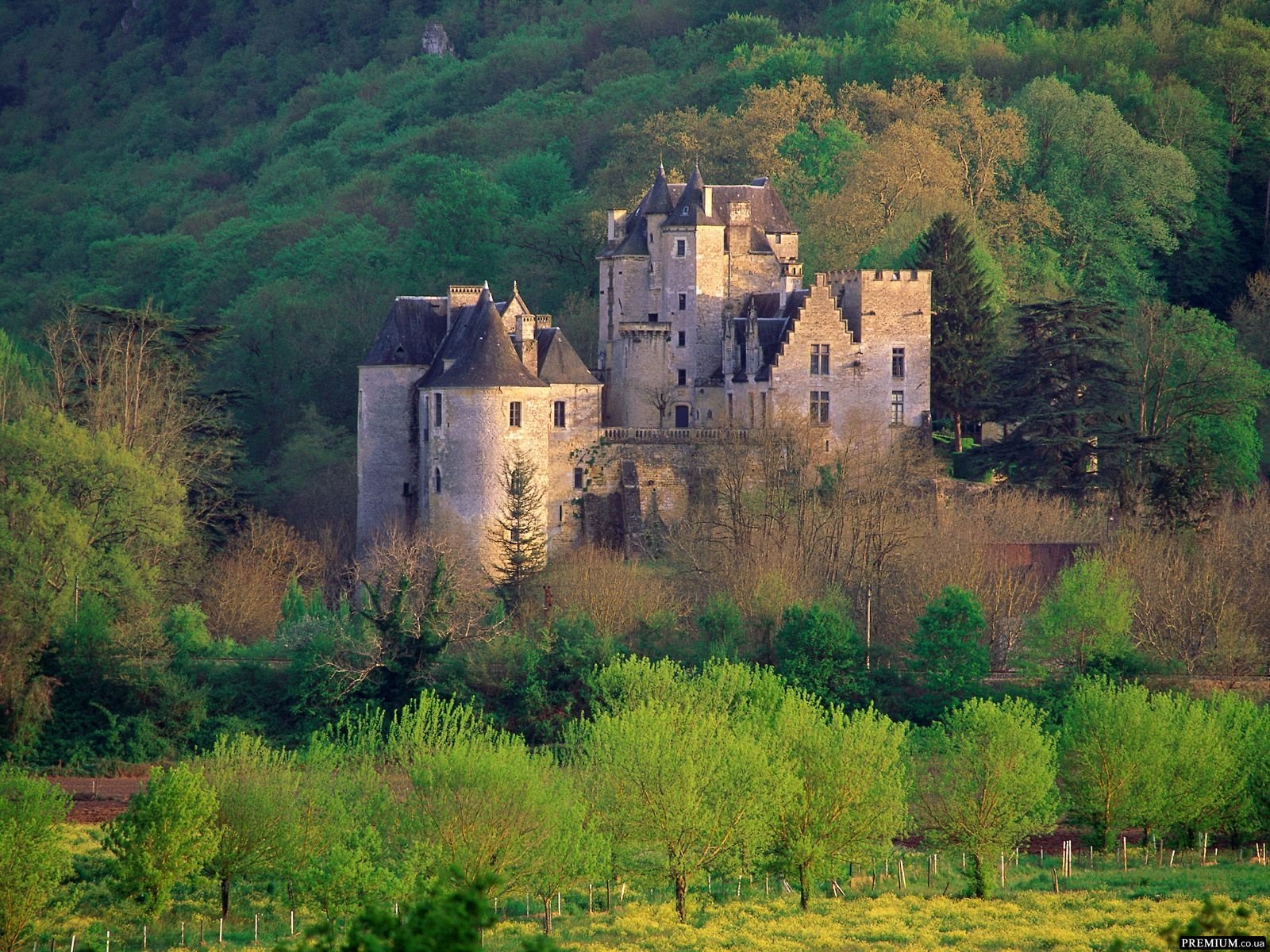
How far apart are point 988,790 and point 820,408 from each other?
2223 centimetres

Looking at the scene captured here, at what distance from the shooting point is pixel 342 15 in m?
130

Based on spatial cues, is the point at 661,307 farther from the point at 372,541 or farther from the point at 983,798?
the point at 983,798

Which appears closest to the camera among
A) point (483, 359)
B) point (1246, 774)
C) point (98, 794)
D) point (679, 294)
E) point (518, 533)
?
point (1246, 774)

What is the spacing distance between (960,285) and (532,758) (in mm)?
28936

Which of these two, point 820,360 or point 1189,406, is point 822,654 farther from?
point 1189,406

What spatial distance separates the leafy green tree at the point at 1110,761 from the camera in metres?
42.6

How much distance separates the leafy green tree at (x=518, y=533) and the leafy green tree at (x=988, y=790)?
53.7 ft

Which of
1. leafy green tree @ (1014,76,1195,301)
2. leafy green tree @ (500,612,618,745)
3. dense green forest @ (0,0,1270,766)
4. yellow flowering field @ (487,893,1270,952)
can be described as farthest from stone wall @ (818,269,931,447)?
yellow flowering field @ (487,893,1270,952)

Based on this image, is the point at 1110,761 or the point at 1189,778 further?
the point at 1110,761

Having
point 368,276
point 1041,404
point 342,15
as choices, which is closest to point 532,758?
point 1041,404

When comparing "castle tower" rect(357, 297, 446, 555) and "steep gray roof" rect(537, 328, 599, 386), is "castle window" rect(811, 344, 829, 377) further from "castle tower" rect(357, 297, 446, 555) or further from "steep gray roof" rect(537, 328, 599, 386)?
"castle tower" rect(357, 297, 446, 555)

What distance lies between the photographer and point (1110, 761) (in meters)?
42.7

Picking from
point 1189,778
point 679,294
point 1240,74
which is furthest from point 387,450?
point 1240,74

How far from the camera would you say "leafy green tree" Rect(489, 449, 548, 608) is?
186 ft
